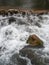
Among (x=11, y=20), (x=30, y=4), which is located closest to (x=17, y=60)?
(x=11, y=20)

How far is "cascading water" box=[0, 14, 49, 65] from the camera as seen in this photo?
366 inches

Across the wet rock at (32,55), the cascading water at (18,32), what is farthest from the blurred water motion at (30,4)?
the wet rock at (32,55)

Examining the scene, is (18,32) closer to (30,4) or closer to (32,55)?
(32,55)

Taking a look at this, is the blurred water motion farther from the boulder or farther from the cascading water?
the boulder

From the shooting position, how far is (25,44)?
1003 centimetres

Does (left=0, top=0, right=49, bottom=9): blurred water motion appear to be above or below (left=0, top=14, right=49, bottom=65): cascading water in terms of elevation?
below

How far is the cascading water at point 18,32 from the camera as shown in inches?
366

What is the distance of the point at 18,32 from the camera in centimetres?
1182

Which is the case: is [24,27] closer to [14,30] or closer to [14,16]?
[14,30]

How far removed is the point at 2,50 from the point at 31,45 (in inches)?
47.6

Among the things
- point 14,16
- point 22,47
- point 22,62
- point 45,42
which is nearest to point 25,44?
point 22,47

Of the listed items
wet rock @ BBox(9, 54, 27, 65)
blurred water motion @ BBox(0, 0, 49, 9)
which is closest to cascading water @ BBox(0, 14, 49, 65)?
wet rock @ BBox(9, 54, 27, 65)

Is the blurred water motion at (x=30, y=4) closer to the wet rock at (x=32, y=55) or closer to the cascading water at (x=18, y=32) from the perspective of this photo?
the cascading water at (x=18, y=32)

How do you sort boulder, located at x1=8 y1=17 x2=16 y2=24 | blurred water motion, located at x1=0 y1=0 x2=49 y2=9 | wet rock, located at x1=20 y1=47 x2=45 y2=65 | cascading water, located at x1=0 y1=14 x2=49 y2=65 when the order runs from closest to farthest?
wet rock, located at x1=20 y1=47 x2=45 y2=65 → cascading water, located at x1=0 y1=14 x2=49 y2=65 → boulder, located at x1=8 y1=17 x2=16 y2=24 → blurred water motion, located at x1=0 y1=0 x2=49 y2=9
